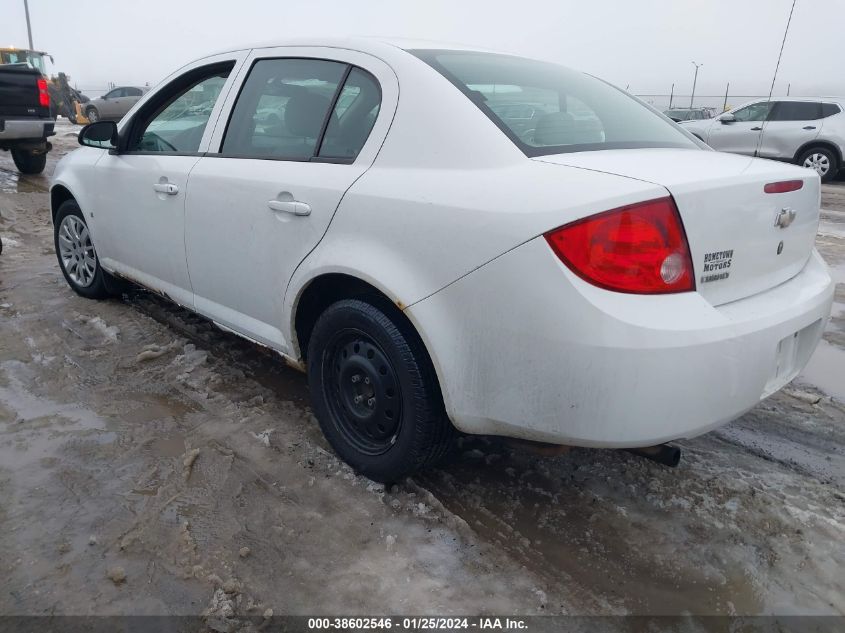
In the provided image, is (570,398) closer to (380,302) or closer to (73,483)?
(380,302)

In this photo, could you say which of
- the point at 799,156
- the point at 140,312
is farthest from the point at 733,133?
the point at 140,312

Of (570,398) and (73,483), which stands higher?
(570,398)

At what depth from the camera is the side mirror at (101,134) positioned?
12.3 ft

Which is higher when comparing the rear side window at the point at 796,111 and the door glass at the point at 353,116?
the door glass at the point at 353,116

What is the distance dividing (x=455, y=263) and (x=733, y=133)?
13.6 m

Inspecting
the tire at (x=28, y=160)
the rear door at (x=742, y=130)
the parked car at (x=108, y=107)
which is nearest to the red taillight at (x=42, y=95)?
the tire at (x=28, y=160)

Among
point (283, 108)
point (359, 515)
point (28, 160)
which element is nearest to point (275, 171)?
point (283, 108)

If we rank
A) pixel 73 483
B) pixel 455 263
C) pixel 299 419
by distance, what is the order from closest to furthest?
1. pixel 455 263
2. pixel 73 483
3. pixel 299 419

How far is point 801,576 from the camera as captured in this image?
2080 mm

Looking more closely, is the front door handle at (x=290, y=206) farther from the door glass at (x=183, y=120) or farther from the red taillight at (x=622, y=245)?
the red taillight at (x=622, y=245)

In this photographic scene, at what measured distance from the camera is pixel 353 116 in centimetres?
254

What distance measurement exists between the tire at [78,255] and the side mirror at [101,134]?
59cm

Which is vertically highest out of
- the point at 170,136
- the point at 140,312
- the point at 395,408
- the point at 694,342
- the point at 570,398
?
the point at 170,136

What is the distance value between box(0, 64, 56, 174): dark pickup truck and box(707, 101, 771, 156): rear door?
1234cm
